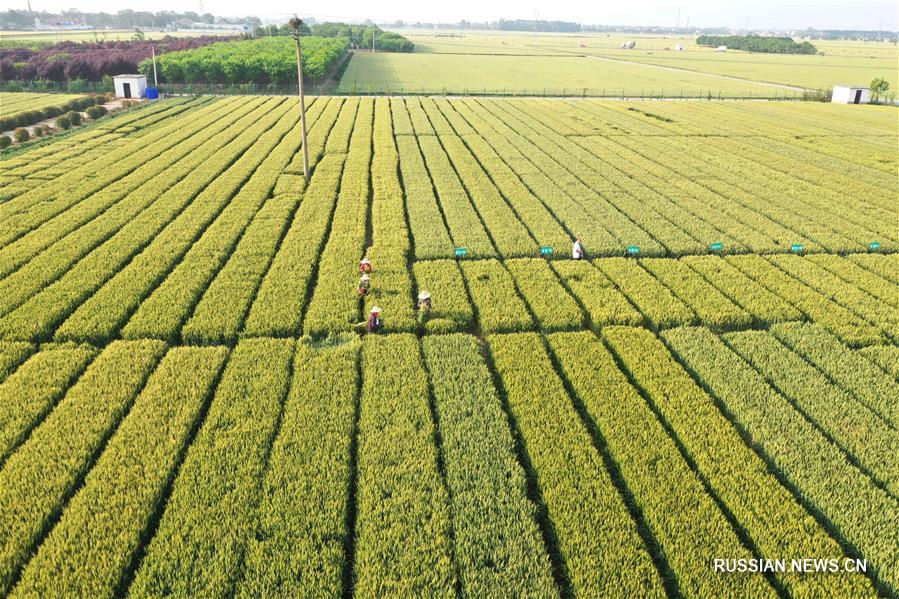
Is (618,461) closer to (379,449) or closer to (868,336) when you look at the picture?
(379,449)

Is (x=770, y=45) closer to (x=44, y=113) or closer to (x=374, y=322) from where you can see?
(x=44, y=113)

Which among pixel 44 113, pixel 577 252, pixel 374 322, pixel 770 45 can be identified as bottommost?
pixel 374 322

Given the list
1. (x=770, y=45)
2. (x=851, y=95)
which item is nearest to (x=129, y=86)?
(x=851, y=95)

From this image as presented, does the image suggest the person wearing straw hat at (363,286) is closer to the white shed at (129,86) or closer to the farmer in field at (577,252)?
the farmer in field at (577,252)

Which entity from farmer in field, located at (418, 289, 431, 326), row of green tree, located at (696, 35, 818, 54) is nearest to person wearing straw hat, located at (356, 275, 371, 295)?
farmer in field, located at (418, 289, 431, 326)

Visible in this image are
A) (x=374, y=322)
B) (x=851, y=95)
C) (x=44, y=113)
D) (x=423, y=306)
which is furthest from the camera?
(x=851, y=95)

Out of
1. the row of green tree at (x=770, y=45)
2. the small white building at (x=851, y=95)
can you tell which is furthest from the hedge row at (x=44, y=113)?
the row of green tree at (x=770, y=45)

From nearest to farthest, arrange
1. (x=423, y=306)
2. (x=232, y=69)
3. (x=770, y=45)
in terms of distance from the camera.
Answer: (x=423, y=306)
(x=232, y=69)
(x=770, y=45)
